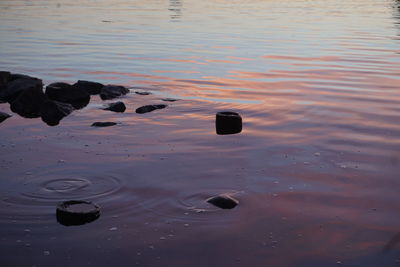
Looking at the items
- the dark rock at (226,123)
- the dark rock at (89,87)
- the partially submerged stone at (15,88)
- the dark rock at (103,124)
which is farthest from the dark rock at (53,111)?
the dark rock at (226,123)

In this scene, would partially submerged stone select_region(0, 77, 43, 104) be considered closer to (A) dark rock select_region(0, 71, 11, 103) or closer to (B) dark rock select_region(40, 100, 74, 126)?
(A) dark rock select_region(0, 71, 11, 103)

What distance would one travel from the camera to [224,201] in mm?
6816

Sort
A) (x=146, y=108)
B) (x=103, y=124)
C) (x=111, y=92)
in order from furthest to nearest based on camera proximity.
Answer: (x=111, y=92) < (x=146, y=108) < (x=103, y=124)

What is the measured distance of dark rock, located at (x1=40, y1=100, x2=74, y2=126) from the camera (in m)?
11.4

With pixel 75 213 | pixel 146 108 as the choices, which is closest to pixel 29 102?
pixel 146 108

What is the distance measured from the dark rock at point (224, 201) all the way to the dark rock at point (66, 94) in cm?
680

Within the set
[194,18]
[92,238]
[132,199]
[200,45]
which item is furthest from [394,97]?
[194,18]

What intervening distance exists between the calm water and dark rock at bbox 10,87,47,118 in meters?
0.41

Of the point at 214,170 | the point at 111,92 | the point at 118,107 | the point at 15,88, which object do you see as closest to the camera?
the point at 214,170

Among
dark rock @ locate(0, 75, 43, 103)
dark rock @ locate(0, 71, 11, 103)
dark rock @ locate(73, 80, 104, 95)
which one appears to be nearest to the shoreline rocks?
dark rock @ locate(73, 80, 104, 95)

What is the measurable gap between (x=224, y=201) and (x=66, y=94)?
723 centimetres

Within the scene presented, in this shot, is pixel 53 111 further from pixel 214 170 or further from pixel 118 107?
pixel 214 170

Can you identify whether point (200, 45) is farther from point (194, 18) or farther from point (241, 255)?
point (241, 255)

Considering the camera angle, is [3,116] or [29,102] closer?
[3,116]
